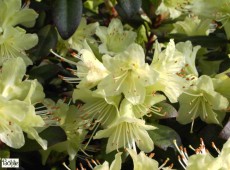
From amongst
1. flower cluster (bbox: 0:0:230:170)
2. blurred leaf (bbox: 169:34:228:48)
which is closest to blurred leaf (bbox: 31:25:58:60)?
flower cluster (bbox: 0:0:230:170)

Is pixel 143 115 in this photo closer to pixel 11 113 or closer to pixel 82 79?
pixel 82 79

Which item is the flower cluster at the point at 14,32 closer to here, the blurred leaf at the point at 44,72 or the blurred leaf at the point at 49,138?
the blurred leaf at the point at 44,72

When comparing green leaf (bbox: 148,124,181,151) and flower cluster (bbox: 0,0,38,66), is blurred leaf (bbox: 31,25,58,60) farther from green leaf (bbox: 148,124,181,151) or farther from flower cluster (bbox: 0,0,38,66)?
green leaf (bbox: 148,124,181,151)

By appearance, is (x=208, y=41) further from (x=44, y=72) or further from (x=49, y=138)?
(x=49, y=138)

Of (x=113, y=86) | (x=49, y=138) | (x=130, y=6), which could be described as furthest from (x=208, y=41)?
(x=49, y=138)

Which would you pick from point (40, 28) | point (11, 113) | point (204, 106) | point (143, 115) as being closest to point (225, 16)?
point (204, 106)

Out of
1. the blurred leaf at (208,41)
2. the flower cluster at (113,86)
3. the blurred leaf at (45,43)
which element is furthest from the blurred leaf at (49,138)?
the blurred leaf at (208,41)
